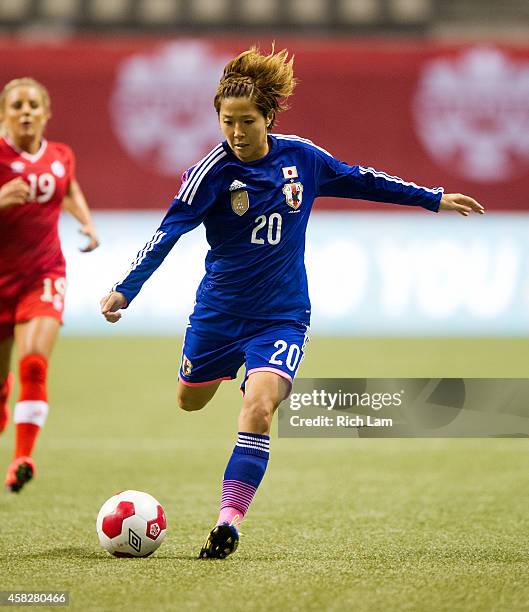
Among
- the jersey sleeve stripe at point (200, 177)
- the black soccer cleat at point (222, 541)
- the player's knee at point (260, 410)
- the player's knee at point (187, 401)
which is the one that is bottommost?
the black soccer cleat at point (222, 541)

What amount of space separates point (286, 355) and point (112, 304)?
0.74m

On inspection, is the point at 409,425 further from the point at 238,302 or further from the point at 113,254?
the point at 113,254

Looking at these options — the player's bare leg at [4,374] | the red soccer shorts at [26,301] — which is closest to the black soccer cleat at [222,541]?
the red soccer shorts at [26,301]

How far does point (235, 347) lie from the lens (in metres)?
4.77

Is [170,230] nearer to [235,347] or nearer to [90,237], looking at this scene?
[235,347]

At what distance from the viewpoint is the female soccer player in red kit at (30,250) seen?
5.94m

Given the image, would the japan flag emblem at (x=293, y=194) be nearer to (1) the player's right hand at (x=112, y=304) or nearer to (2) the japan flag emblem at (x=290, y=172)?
(2) the japan flag emblem at (x=290, y=172)

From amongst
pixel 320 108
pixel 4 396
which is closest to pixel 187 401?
pixel 4 396

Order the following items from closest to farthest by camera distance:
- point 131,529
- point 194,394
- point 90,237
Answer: point 131,529
point 194,394
point 90,237

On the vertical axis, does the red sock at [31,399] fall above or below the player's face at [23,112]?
below

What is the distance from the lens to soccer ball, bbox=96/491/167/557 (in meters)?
4.37

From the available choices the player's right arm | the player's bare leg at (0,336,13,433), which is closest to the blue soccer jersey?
the player's right arm

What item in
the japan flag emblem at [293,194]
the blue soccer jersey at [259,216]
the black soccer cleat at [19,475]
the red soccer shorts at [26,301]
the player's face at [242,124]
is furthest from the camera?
the red soccer shorts at [26,301]

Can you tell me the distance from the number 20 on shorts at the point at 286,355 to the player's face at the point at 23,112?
230 centimetres
